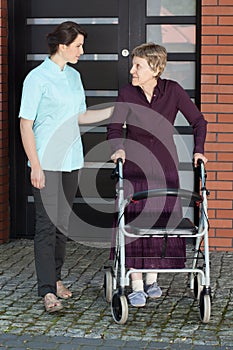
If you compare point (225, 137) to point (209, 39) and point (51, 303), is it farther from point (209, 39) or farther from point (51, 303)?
point (51, 303)

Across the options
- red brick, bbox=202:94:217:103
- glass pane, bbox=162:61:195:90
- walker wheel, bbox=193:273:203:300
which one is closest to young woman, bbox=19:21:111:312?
walker wheel, bbox=193:273:203:300

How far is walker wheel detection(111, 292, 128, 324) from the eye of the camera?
5672 millimetres

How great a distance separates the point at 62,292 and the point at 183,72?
270 cm

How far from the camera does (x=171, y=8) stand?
8117mm

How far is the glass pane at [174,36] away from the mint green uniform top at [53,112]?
2.20 metres

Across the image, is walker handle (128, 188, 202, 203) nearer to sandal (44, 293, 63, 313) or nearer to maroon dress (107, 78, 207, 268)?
maroon dress (107, 78, 207, 268)

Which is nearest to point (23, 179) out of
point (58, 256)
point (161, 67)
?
point (58, 256)

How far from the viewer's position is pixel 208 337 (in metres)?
5.51

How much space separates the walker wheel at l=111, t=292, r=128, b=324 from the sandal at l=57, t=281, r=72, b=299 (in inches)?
26.6

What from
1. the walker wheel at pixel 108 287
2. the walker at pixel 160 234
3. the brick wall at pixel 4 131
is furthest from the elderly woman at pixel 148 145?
the brick wall at pixel 4 131

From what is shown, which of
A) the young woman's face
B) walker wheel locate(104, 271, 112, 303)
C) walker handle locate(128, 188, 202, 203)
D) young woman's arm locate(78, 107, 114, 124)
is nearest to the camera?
walker handle locate(128, 188, 202, 203)

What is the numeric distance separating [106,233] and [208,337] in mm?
3023

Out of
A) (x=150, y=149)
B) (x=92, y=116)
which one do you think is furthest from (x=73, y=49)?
(x=150, y=149)

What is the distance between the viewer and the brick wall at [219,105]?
7746 mm
